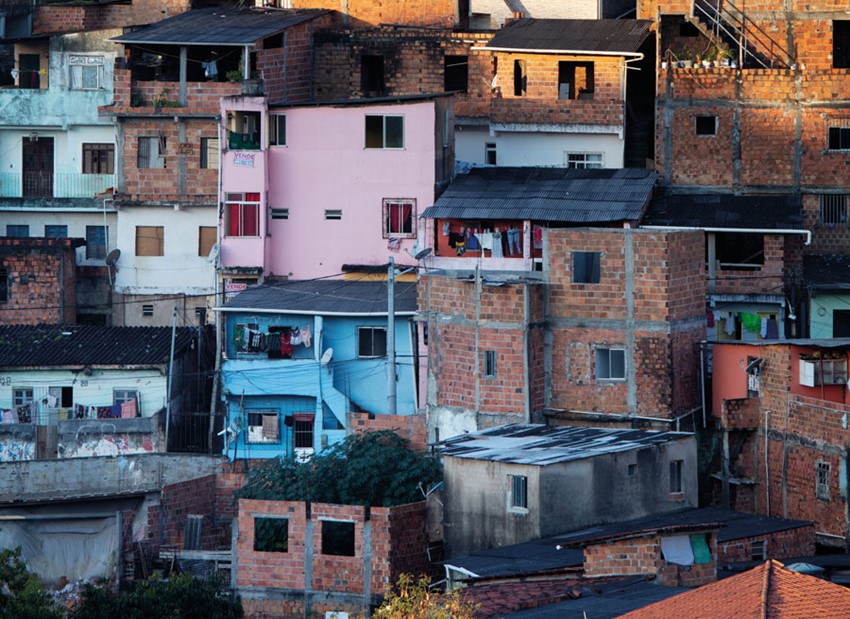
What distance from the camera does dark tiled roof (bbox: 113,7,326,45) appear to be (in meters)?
51.7

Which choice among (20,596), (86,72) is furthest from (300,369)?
(20,596)

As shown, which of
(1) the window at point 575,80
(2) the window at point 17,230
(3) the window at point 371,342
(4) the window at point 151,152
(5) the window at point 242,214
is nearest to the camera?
(3) the window at point 371,342

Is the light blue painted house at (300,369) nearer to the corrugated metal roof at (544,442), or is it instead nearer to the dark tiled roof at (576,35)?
the corrugated metal roof at (544,442)

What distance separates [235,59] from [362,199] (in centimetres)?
508

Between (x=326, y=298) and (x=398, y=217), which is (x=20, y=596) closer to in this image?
(x=326, y=298)

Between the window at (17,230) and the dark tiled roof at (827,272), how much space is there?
18.6 meters

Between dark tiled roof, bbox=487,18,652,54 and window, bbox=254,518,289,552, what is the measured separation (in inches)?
626

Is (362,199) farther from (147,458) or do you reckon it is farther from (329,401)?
(147,458)

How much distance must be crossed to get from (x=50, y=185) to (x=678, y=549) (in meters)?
24.1

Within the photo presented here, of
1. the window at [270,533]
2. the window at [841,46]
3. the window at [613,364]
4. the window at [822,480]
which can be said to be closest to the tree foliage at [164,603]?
the window at [270,533]

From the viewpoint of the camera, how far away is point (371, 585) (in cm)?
3919

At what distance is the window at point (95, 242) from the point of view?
177ft

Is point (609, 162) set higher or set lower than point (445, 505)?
higher

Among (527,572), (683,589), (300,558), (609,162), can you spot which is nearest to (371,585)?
(300,558)
